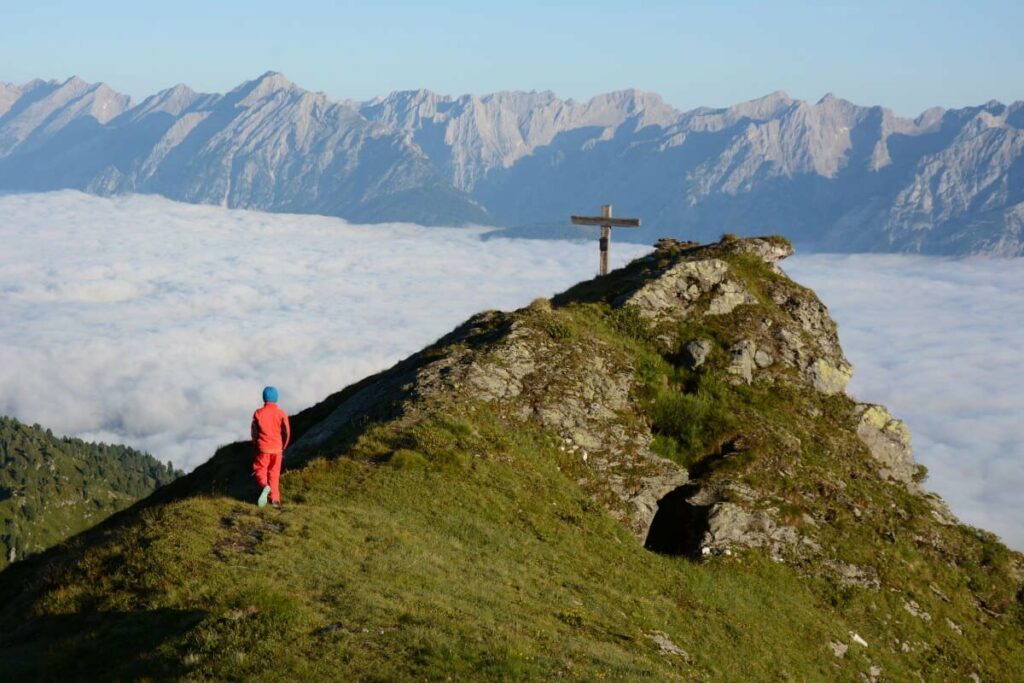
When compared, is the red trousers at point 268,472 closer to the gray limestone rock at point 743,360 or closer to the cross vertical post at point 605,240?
the gray limestone rock at point 743,360

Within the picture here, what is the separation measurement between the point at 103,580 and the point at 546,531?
13.5 m

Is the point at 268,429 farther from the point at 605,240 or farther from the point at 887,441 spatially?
the point at 605,240

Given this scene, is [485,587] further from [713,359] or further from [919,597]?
[713,359]

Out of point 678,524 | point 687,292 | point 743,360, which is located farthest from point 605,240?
point 678,524

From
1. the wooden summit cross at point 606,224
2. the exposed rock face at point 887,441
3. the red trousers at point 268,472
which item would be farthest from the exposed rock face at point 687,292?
the red trousers at point 268,472

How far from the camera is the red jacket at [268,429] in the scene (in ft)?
85.4

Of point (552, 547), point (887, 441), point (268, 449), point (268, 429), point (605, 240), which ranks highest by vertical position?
point (605, 240)

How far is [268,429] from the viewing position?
86.2ft

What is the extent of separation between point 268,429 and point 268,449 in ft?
1.94

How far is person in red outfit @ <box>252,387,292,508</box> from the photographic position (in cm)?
2595

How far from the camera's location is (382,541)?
2420 cm

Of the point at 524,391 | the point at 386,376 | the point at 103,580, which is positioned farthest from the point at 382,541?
the point at 386,376

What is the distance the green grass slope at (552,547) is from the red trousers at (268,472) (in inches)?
35.1

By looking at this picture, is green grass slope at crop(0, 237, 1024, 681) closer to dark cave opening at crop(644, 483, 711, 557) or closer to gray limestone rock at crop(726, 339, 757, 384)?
dark cave opening at crop(644, 483, 711, 557)
